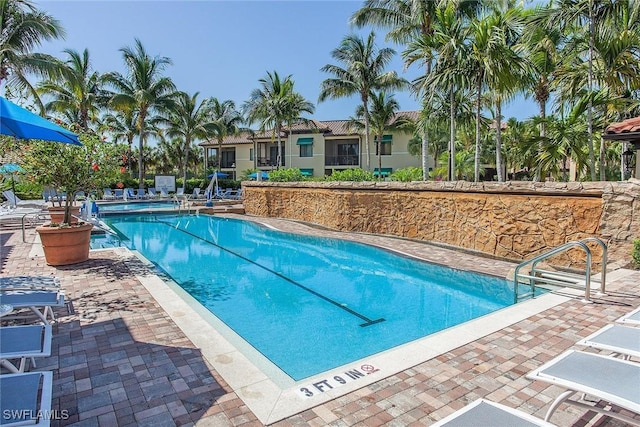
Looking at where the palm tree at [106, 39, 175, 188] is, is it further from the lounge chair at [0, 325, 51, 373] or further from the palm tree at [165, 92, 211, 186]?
the lounge chair at [0, 325, 51, 373]

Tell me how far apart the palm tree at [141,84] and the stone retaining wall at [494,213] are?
19.6 meters

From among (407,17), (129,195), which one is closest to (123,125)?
(129,195)

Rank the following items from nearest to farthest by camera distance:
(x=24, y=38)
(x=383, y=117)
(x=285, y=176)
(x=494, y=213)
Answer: (x=494, y=213), (x=24, y=38), (x=285, y=176), (x=383, y=117)

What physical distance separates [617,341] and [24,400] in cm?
414

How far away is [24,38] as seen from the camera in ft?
47.0

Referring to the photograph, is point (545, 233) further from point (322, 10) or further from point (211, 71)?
point (211, 71)

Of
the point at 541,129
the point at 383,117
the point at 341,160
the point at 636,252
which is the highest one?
the point at 383,117

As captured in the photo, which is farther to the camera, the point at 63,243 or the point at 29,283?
the point at 63,243

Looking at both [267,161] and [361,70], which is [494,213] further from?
[267,161]

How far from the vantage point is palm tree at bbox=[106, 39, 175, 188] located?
92.5 ft

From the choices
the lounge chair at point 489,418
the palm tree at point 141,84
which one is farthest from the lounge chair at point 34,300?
the palm tree at point 141,84

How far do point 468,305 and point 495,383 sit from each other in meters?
4.01

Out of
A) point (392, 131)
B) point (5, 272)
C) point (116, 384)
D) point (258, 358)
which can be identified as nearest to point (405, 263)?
point (258, 358)

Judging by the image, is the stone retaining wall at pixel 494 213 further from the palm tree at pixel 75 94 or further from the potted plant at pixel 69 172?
the palm tree at pixel 75 94
